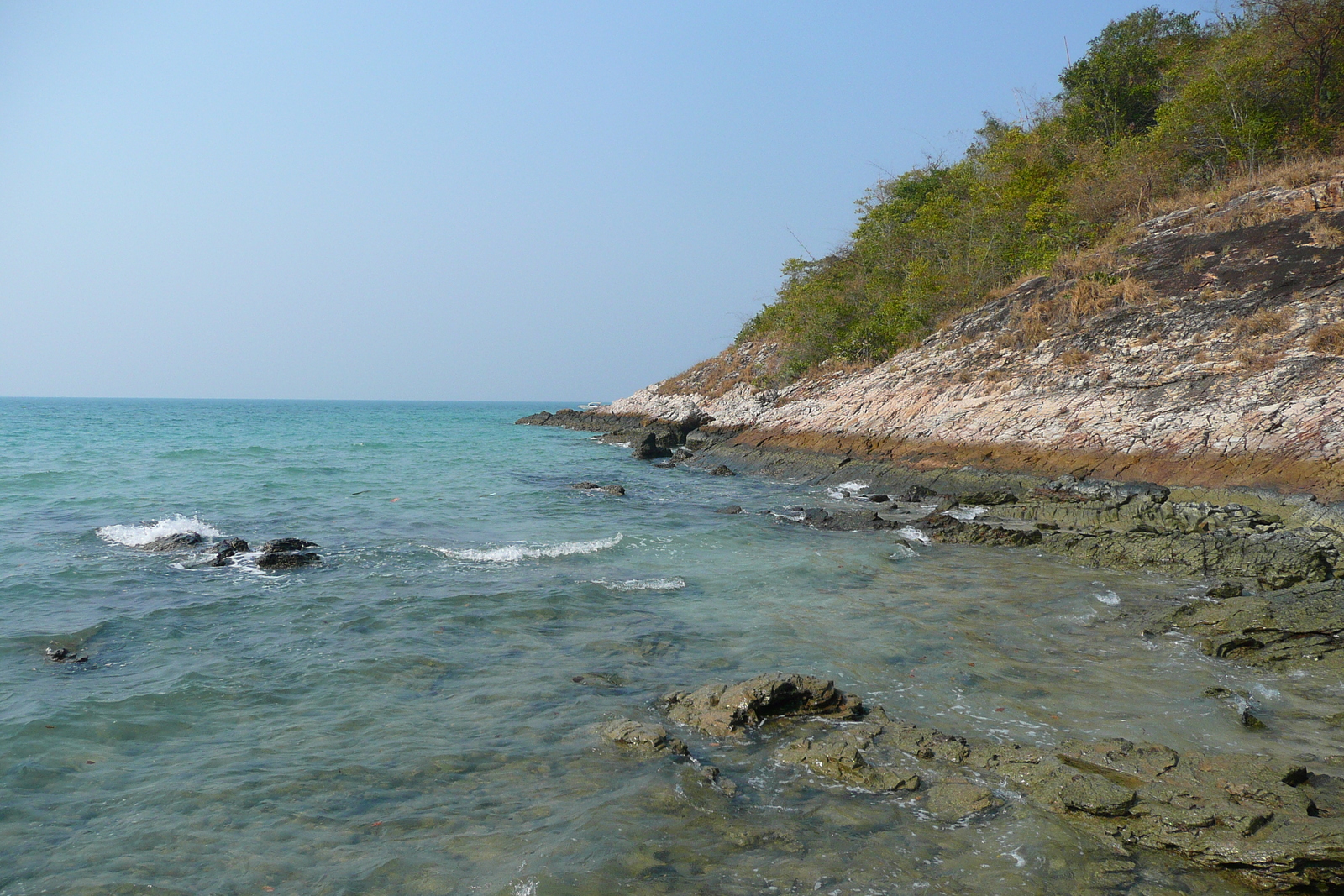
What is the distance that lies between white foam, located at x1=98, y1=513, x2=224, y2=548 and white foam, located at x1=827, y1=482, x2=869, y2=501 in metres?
14.0

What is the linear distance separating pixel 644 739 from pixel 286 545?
9033mm

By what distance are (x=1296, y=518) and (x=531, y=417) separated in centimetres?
5597

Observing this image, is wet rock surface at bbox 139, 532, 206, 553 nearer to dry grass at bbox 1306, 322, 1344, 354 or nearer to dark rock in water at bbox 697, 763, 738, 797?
dark rock in water at bbox 697, 763, 738, 797

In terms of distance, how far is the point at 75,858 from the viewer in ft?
14.3

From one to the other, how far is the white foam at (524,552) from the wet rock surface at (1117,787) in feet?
22.6

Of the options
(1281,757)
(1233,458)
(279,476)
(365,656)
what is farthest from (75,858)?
(279,476)

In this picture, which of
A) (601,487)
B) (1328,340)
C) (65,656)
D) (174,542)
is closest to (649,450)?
(601,487)

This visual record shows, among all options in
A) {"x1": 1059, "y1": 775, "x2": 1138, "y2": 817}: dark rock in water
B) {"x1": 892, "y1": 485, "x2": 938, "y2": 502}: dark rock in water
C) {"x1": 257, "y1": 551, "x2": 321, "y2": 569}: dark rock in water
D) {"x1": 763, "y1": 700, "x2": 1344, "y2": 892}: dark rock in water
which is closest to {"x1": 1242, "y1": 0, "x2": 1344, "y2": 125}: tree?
{"x1": 892, "y1": 485, "x2": 938, "y2": 502}: dark rock in water

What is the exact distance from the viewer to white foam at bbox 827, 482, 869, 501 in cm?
1902

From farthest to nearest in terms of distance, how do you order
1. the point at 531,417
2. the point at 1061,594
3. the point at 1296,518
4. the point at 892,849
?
the point at 531,417
the point at 1296,518
the point at 1061,594
the point at 892,849

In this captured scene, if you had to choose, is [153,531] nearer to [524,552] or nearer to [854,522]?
[524,552]

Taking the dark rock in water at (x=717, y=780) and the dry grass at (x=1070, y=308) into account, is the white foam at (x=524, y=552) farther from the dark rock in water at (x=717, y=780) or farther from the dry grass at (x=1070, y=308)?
the dry grass at (x=1070, y=308)

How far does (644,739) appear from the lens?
5613 millimetres

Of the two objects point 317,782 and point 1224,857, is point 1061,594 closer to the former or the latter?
point 1224,857
